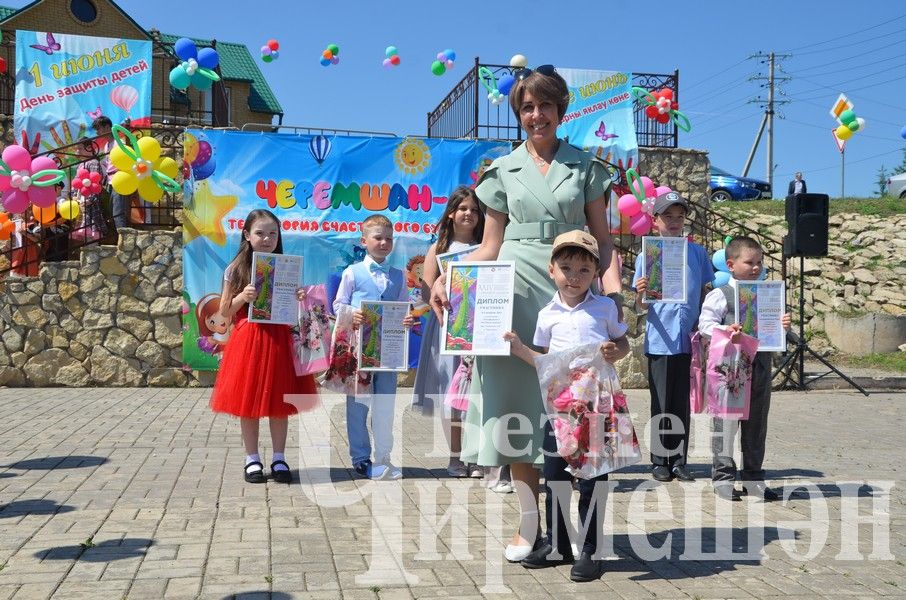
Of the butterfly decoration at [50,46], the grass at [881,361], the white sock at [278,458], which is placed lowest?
the white sock at [278,458]

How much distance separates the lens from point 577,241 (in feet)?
12.7

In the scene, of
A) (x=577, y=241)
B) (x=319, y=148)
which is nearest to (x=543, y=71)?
(x=577, y=241)

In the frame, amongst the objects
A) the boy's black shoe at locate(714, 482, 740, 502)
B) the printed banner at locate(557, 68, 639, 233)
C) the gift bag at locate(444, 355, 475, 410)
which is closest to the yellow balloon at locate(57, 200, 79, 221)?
the printed banner at locate(557, 68, 639, 233)

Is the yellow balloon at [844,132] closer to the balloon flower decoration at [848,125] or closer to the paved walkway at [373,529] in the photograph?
the balloon flower decoration at [848,125]

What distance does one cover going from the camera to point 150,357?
12.0 m

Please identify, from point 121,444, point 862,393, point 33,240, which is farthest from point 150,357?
point 862,393

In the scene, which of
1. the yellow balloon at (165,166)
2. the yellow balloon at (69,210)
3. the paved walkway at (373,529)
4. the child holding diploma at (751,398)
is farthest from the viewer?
the yellow balloon at (69,210)

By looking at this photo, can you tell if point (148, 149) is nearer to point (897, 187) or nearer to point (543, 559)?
point (543, 559)

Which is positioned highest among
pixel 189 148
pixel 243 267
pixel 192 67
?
pixel 192 67

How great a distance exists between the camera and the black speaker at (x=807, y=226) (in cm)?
1232

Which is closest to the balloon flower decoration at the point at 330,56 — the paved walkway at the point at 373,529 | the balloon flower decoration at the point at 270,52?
the balloon flower decoration at the point at 270,52

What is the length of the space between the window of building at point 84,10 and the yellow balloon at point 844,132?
84.5 feet

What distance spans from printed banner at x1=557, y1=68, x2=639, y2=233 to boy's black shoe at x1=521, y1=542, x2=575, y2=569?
9.62 meters

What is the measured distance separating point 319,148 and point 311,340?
668cm
